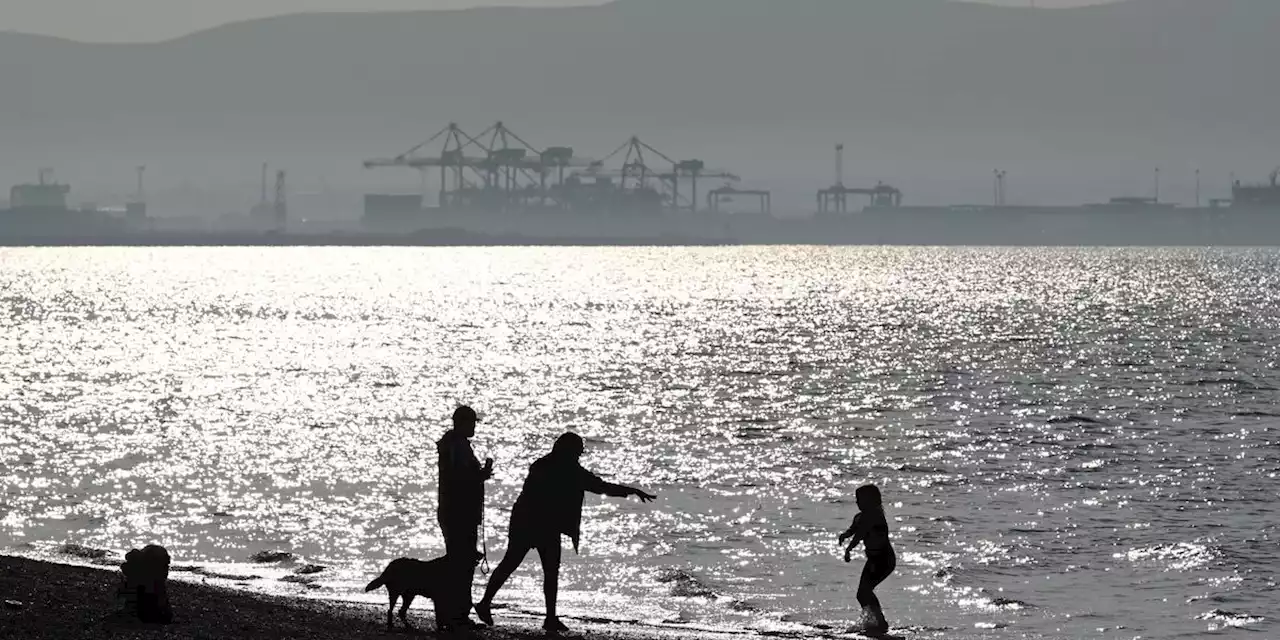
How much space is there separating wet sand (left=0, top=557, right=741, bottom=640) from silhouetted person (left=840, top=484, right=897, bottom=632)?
142cm

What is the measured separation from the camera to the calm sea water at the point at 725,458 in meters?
19.5

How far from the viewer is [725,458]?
32625mm

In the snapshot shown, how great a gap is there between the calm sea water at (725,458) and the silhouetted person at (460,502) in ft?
10.2

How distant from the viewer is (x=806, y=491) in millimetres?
27672

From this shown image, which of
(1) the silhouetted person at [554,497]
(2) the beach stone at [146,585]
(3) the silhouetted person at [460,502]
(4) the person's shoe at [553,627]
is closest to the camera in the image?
(2) the beach stone at [146,585]

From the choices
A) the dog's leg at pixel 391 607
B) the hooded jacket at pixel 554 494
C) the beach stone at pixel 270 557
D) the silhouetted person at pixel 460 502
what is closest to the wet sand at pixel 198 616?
the dog's leg at pixel 391 607

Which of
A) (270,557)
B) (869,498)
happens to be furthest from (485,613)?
(270,557)

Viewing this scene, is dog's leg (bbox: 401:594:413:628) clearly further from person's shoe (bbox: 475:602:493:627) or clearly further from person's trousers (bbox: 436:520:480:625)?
person's shoe (bbox: 475:602:493:627)

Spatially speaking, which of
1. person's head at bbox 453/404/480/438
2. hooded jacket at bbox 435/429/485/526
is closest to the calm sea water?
hooded jacket at bbox 435/429/485/526

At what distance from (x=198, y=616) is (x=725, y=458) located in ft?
61.3

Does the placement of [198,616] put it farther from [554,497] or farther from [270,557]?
[270,557]

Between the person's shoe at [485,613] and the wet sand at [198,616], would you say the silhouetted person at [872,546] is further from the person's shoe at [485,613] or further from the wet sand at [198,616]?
the person's shoe at [485,613]

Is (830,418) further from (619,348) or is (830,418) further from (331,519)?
(619,348)

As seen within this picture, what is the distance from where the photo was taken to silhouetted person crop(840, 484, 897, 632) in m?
16.2
